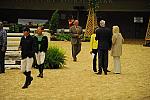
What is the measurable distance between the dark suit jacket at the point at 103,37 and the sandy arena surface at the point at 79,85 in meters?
0.94

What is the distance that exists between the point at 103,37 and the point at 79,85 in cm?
262

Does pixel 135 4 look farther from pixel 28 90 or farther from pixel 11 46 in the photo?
pixel 28 90

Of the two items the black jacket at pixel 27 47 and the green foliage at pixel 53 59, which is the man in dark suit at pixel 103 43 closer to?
the green foliage at pixel 53 59

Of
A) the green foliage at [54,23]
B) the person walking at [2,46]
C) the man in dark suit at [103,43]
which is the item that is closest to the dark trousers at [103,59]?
the man in dark suit at [103,43]

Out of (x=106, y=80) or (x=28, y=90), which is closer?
(x=28, y=90)

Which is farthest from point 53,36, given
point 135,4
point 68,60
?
point 68,60

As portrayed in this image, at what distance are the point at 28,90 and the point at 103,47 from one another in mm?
3812

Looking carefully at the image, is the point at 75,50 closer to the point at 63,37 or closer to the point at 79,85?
the point at 79,85

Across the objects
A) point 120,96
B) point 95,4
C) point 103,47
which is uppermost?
point 95,4

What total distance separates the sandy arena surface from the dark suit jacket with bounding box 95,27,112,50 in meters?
0.94

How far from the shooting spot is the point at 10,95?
419 inches

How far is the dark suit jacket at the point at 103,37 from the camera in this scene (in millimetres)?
14250

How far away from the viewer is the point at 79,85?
1220 cm

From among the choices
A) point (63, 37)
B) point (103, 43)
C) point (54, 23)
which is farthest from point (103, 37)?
point (54, 23)
